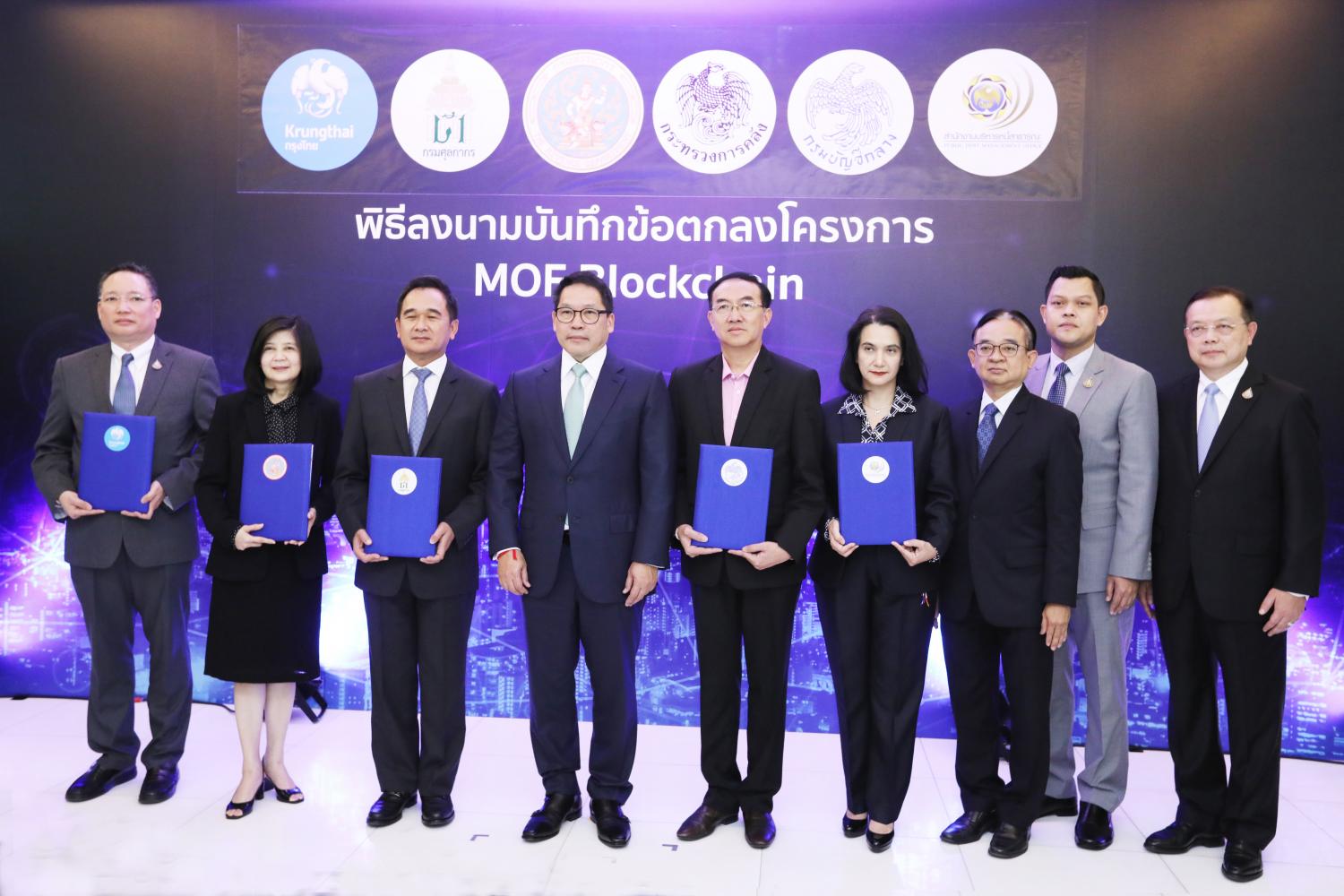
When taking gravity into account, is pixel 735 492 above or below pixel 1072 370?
below

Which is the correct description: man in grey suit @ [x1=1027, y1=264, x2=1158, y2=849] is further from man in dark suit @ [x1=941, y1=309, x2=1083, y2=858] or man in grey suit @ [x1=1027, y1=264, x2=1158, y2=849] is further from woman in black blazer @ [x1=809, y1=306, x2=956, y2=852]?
woman in black blazer @ [x1=809, y1=306, x2=956, y2=852]

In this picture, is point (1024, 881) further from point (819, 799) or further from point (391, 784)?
point (391, 784)

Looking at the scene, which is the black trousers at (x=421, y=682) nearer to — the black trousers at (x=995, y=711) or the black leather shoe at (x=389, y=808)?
the black leather shoe at (x=389, y=808)

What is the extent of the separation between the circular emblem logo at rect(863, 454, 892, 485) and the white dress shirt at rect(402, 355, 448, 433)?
1409mm

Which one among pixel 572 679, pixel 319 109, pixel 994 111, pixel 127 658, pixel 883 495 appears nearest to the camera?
pixel 883 495

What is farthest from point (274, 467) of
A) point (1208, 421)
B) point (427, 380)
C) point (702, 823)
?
point (1208, 421)

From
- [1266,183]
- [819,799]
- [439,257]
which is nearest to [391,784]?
[819,799]

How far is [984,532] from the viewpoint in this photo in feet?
9.82

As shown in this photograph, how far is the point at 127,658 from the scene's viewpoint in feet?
11.8

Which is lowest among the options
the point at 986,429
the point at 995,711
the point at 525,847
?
the point at 525,847

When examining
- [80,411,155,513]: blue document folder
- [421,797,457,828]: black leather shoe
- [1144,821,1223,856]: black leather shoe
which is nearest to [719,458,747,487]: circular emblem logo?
[421,797,457,828]: black leather shoe

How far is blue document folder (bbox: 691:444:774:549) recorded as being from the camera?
2.95 m

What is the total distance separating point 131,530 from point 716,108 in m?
2.85

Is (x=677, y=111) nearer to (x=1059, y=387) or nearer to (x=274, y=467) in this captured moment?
(x=1059, y=387)
